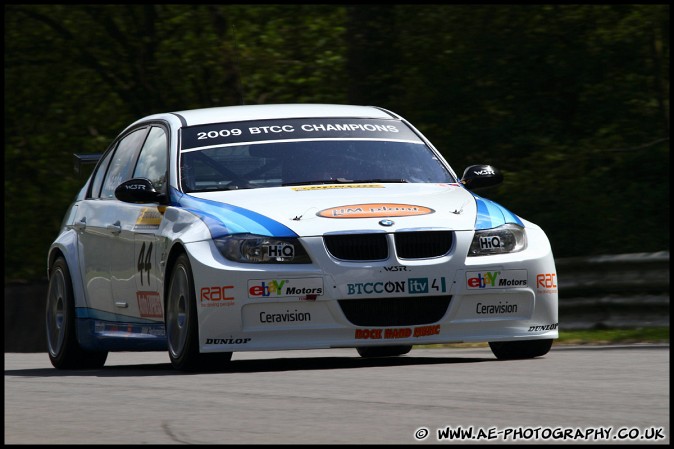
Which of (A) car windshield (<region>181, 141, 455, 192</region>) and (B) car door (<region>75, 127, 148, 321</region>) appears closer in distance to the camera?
(A) car windshield (<region>181, 141, 455, 192</region>)

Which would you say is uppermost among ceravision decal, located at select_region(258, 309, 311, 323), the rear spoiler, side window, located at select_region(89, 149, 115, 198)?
ceravision decal, located at select_region(258, 309, 311, 323)

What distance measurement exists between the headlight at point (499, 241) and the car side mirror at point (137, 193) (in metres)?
2.01

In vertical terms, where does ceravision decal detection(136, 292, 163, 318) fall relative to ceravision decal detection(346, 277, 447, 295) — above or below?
below

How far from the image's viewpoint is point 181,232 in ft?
31.7

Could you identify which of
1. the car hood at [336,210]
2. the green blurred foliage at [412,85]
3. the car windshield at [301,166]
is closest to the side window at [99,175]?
the car windshield at [301,166]

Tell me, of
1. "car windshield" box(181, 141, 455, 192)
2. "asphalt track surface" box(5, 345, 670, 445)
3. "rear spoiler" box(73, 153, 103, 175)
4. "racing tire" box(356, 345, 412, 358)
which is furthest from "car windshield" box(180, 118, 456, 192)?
"rear spoiler" box(73, 153, 103, 175)

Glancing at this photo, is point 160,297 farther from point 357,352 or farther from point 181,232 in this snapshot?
point 357,352

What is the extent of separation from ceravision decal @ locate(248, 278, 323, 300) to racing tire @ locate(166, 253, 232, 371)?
0.37 metres

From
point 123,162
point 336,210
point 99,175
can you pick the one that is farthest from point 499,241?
point 99,175

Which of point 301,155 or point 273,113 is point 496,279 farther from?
point 273,113

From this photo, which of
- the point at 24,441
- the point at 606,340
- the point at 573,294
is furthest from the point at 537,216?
the point at 24,441

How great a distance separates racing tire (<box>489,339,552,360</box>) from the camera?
10102 mm

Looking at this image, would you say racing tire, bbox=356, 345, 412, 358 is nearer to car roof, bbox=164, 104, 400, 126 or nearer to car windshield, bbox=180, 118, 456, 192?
car windshield, bbox=180, 118, 456, 192

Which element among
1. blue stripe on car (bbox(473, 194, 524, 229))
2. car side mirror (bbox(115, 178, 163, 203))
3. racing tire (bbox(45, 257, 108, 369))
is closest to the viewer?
blue stripe on car (bbox(473, 194, 524, 229))
